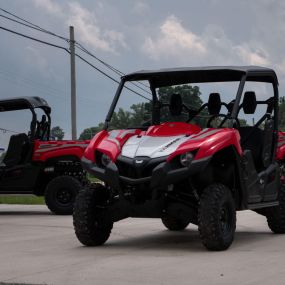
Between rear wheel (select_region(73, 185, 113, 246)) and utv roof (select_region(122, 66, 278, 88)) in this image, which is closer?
rear wheel (select_region(73, 185, 113, 246))

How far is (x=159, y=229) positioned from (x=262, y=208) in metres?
1.79

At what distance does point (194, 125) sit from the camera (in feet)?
32.5

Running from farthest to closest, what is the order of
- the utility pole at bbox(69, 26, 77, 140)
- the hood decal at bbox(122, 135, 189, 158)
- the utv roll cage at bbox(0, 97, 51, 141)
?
the utility pole at bbox(69, 26, 77, 140)
the utv roll cage at bbox(0, 97, 51, 141)
the hood decal at bbox(122, 135, 189, 158)

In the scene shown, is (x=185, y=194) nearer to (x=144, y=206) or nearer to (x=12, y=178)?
(x=144, y=206)

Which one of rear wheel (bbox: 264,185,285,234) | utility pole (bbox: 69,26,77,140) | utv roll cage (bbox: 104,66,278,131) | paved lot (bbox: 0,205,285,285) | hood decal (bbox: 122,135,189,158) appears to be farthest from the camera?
utility pole (bbox: 69,26,77,140)

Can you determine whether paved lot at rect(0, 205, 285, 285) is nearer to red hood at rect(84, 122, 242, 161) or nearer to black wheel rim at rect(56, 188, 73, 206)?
red hood at rect(84, 122, 242, 161)

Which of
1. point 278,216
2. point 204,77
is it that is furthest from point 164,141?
point 278,216

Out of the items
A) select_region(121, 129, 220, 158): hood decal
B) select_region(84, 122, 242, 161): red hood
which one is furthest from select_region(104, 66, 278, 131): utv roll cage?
select_region(121, 129, 220, 158): hood decal

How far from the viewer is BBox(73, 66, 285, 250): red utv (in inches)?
345

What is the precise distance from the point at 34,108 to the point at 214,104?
7344 millimetres

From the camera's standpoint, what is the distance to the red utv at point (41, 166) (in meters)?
16.5

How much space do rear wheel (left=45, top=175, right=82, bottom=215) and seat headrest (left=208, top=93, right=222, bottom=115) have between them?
658 centimetres

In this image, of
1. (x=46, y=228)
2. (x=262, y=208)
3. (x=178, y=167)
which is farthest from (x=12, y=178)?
(x=178, y=167)

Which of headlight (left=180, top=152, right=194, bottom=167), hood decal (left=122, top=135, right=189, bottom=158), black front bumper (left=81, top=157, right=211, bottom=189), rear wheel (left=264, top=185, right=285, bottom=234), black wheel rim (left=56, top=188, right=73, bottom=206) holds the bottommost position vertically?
rear wheel (left=264, top=185, right=285, bottom=234)
